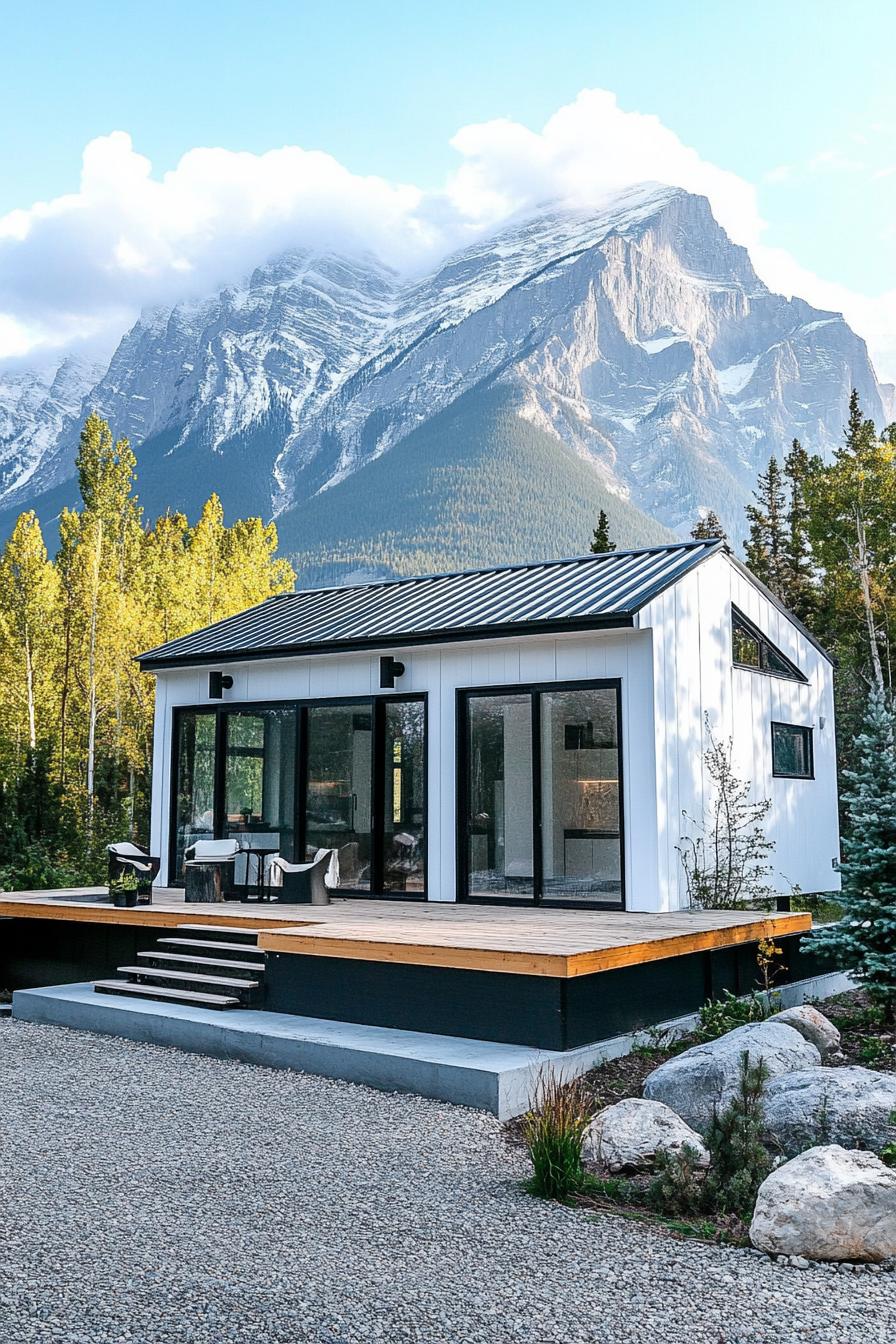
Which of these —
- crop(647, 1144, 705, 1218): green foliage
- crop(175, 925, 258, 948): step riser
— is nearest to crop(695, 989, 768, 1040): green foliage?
crop(647, 1144, 705, 1218): green foliage

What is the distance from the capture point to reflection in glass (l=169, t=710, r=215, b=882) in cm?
1154

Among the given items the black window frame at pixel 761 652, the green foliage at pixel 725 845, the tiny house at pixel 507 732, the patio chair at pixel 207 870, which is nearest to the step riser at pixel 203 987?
the patio chair at pixel 207 870

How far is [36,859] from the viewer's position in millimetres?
15453

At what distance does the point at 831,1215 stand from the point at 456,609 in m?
7.60

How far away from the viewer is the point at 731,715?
10.6 m

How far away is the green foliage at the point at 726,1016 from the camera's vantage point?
6.70m

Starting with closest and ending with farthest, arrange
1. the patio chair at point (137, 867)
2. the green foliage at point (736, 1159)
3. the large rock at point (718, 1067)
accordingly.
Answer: the green foliage at point (736, 1159)
the large rock at point (718, 1067)
the patio chair at point (137, 867)

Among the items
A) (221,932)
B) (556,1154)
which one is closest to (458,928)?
(221,932)

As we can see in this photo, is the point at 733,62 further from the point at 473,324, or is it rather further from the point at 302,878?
the point at 473,324

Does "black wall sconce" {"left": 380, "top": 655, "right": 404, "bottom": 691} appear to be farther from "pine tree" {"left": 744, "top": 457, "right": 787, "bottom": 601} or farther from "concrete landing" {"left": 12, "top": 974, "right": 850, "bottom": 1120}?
"pine tree" {"left": 744, "top": 457, "right": 787, "bottom": 601}

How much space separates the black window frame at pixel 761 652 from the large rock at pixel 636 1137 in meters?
6.74

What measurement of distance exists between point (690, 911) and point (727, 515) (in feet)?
281

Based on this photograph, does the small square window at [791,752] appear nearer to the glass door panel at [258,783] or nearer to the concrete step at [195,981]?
the glass door panel at [258,783]

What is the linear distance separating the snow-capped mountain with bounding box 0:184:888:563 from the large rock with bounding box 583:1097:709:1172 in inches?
2172
